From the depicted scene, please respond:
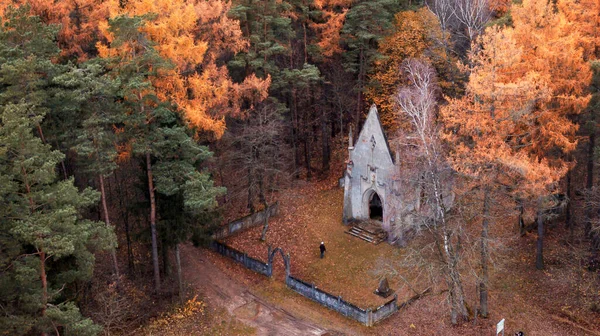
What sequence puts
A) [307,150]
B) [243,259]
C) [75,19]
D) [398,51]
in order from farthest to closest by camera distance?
[307,150] < [398,51] < [243,259] < [75,19]

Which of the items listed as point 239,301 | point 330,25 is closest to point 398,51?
point 330,25

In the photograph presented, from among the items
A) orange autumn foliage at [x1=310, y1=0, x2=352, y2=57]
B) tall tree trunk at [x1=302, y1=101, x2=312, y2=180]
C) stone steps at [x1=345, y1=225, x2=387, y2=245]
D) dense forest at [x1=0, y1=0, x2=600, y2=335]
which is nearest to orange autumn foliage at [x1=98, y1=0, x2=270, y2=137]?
dense forest at [x1=0, y1=0, x2=600, y2=335]

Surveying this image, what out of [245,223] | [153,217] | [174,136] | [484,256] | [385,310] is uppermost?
[174,136]

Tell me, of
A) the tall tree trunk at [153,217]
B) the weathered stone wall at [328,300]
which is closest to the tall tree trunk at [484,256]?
the weathered stone wall at [328,300]

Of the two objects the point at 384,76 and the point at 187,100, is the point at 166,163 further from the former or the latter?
the point at 384,76

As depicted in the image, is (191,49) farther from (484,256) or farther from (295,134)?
(295,134)

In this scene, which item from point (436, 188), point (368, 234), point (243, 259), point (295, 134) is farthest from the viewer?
point (295, 134)

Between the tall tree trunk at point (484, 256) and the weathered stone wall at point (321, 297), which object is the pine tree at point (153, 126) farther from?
the tall tree trunk at point (484, 256)
